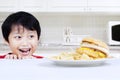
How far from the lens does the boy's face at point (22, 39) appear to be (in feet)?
4.29

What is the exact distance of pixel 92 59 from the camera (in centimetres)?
76

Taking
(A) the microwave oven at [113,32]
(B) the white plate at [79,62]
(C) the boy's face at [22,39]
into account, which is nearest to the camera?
(B) the white plate at [79,62]

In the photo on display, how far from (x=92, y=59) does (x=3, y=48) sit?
2268mm
